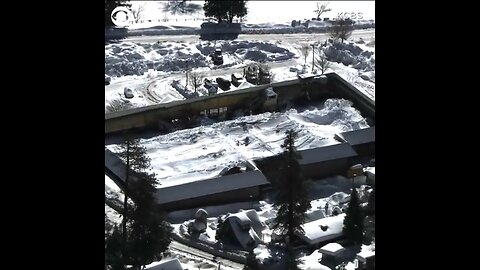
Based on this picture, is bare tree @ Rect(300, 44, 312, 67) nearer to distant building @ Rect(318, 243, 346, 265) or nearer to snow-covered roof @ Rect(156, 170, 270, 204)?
snow-covered roof @ Rect(156, 170, 270, 204)

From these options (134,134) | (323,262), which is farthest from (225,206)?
(134,134)

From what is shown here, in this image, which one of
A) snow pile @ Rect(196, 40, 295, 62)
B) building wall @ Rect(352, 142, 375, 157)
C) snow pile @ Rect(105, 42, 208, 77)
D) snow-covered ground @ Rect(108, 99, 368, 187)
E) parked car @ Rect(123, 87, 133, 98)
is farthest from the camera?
snow pile @ Rect(196, 40, 295, 62)

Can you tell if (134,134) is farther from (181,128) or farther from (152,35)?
(152,35)

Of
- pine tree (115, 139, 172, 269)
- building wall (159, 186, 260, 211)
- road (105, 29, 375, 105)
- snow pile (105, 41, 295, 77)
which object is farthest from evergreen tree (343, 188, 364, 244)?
snow pile (105, 41, 295, 77)

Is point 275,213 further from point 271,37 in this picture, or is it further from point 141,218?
point 271,37

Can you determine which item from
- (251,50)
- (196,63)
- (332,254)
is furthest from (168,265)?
(251,50)

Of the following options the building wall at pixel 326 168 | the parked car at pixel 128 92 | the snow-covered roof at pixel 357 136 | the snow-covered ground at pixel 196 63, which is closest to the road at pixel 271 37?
the snow-covered ground at pixel 196 63
